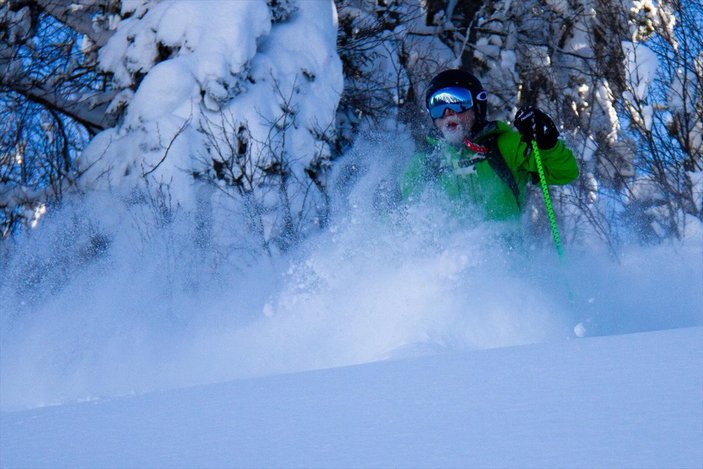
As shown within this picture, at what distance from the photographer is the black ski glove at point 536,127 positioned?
486 cm

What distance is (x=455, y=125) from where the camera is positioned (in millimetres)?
5270

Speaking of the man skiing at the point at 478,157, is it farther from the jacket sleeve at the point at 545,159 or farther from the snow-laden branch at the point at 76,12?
the snow-laden branch at the point at 76,12

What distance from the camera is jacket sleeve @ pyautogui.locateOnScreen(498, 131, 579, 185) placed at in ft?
17.0

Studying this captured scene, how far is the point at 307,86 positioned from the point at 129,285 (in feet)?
12.7

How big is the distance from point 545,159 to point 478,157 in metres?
0.40

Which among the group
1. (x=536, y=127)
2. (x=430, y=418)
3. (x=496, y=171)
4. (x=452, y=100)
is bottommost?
(x=496, y=171)

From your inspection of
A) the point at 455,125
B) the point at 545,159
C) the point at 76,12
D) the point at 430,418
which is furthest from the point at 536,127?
the point at 76,12

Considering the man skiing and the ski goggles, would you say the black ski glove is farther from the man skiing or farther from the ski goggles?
the ski goggles

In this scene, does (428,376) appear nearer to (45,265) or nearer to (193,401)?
(193,401)

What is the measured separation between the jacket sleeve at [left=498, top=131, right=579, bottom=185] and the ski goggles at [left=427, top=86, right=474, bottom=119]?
302 millimetres

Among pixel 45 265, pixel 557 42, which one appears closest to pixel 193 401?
pixel 45 265

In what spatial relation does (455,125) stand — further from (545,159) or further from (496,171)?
(545,159)

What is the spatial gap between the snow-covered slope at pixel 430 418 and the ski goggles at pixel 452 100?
2.74 m

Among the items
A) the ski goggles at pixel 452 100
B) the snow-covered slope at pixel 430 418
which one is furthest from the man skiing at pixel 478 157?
the snow-covered slope at pixel 430 418
